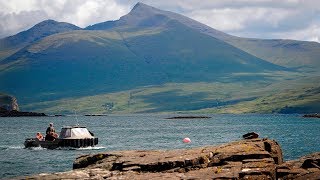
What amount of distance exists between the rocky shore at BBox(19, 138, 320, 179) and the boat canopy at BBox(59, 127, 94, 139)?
2336 inches

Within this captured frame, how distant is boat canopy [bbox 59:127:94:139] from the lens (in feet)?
336

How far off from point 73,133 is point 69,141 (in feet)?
13.0

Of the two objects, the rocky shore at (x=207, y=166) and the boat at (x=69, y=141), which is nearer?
the rocky shore at (x=207, y=166)

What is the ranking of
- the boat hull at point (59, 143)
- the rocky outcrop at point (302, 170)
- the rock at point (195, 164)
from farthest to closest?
the boat hull at point (59, 143)
the rock at point (195, 164)
the rocky outcrop at point (302, 170)

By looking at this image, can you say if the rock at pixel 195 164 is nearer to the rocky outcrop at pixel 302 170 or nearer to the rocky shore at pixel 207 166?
the rocky shore at pixel 207 166

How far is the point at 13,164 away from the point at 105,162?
34915 mm

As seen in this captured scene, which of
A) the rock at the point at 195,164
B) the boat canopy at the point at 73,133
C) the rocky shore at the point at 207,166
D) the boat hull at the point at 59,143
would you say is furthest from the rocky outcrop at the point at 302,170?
the boat canopy at the point at 73,133

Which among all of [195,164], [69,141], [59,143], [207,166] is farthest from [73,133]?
[207,166]

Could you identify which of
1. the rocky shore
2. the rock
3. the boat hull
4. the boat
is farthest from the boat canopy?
the rocky shore

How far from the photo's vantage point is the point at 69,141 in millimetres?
100688

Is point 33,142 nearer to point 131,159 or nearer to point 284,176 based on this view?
point 131,159

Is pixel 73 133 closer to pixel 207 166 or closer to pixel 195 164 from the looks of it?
pixel 195 164

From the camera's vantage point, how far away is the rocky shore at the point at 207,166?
35031mm

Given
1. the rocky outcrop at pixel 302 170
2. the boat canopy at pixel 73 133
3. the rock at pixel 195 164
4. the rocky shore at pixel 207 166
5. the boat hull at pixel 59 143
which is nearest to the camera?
the rocky outcrop at pixel 302 170
